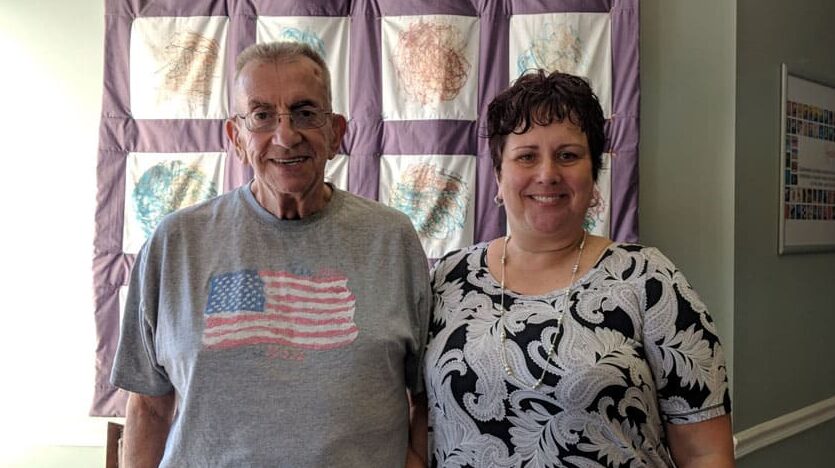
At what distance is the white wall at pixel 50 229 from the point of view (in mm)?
2324

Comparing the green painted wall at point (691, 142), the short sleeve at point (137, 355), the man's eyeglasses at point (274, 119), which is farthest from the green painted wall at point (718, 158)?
A: the short sleeve at point (137, 355)

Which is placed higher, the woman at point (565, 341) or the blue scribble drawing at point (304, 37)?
the blue scribble drawing at point (304, 37)

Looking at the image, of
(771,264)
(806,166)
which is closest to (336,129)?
(771,264)

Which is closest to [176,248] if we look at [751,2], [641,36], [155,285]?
[155,285]

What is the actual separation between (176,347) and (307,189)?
0.36 m

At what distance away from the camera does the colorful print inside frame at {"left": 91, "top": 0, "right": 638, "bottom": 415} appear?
Result: 2.01m

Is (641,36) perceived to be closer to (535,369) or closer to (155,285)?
(535,369)

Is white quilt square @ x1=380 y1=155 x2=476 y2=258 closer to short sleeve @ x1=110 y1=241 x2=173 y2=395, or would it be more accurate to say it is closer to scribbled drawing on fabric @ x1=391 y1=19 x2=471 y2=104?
scribbled drawing on fabric @ x1=391 y1=19 x2=471 y2=104

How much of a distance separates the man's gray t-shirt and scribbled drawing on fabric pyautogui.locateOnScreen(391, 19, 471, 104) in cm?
86

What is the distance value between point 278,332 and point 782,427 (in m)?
→ 1.95

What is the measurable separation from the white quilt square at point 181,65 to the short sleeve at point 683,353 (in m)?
1.55

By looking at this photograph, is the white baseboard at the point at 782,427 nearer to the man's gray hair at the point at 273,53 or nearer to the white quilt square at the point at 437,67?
the white quilt square at the point at 437,67

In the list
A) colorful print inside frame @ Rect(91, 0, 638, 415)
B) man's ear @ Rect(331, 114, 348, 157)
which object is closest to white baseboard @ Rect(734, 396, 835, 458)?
Result: colorful print inside frame @ Rect(91, 0, 638, 415)

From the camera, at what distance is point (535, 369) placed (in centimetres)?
111
